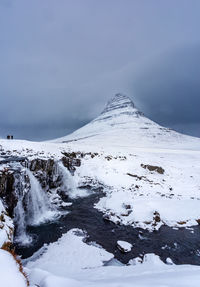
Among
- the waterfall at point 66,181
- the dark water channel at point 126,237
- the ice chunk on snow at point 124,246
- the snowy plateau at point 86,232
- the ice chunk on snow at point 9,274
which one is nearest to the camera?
the ice chunk on snow at point 9,274

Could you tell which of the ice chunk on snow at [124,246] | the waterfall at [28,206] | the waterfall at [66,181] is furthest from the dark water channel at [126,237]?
the waterfall at [66,181]

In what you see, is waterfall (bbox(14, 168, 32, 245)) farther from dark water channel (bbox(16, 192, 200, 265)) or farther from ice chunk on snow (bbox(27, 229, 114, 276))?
ice chunk on snow (bbox(27, 229, 114, 276))

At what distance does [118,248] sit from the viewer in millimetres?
9984

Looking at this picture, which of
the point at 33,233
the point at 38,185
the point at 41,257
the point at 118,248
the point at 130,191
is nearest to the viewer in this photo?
the point at 41,257

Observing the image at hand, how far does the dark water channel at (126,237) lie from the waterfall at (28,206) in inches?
25.5

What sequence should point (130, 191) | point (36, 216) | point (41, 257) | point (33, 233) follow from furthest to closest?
point (130, 191)
point (36, 216)
point (33, 233)
point (41, 257)

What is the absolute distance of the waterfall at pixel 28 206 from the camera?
11.0m

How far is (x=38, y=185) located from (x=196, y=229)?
1308 cm

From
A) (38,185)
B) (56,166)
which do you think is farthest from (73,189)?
(38,185)

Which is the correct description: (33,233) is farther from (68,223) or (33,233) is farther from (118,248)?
(118,248)

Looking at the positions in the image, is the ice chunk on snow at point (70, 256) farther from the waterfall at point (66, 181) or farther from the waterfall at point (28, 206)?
the waterfall at point (66, 181)

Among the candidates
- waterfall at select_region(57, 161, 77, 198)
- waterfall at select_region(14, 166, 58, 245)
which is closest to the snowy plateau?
waterfall at select_region(14, 166, 58, 245)

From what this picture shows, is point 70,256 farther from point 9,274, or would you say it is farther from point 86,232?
point 9,274

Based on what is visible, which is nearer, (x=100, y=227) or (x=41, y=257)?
(x=41, y=257)
